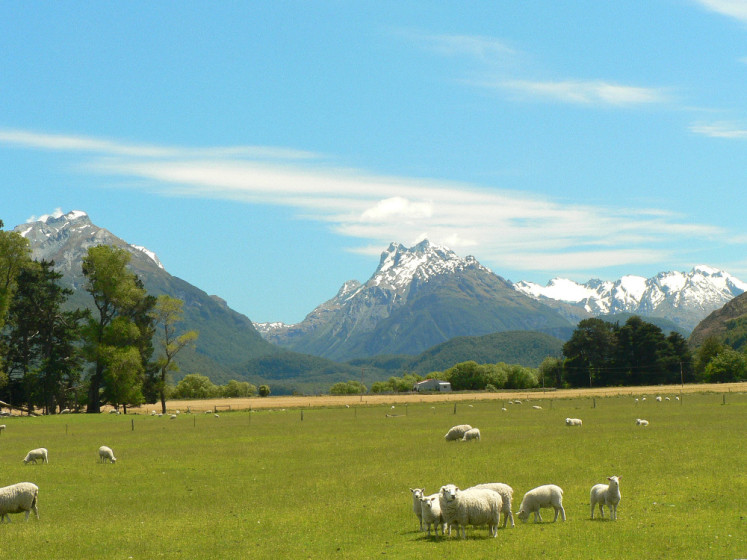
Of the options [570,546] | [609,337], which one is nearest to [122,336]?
[570,546]

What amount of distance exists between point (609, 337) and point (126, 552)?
528ft

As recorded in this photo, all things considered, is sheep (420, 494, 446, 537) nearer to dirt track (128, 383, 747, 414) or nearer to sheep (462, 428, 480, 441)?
sheep (462, 428, 480, 441)

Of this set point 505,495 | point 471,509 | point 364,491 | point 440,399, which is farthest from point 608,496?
point 440,399

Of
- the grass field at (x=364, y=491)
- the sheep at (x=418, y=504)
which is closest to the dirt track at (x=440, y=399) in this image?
the grass field at (x=364, y=491)

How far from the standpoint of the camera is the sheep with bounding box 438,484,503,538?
2011cm

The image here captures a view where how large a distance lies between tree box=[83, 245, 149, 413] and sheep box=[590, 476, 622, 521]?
84.5 meters

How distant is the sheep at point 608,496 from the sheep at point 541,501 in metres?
1.06

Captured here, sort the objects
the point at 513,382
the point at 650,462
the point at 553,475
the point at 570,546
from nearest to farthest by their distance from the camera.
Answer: the point at 570,546 → the point at 553,475 → the point at 650,462 → the point at 513,382

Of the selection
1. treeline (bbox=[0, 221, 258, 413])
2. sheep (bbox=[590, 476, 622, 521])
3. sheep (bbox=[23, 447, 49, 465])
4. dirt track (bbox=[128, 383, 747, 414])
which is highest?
treeline (bbox=[0, 221, 258, 413])

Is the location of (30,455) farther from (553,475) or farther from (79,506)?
(553,475)

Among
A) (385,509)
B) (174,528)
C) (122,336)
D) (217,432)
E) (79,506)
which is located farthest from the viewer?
(122,336)

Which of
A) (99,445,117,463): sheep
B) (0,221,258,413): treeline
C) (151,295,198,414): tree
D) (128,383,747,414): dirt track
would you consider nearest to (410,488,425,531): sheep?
(99,445,117,463): sheep

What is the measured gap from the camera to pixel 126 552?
1991 cm

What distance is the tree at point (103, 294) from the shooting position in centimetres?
9631
